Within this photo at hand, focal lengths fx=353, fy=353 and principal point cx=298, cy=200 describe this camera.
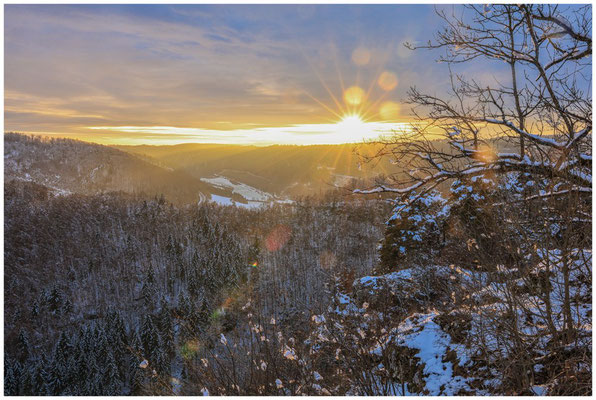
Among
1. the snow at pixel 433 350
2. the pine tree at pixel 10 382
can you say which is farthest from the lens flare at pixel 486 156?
the pine tree at pixel 10 382

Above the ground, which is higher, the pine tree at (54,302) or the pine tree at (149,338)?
the pine tree at (149,338)

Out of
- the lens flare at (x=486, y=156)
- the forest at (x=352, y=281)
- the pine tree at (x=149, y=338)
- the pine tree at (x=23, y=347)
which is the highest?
the lens flare at (x=486, y=156)

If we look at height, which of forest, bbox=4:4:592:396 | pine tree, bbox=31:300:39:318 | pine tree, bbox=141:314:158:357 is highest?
forest, bbox=4:4:592:396

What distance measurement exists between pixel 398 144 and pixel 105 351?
74.7 metres

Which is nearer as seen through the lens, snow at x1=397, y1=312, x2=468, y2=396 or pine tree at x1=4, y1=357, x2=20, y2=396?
snow at x1=397, y1=312, x2=468, y2=396

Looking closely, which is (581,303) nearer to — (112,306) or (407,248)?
(407,248)

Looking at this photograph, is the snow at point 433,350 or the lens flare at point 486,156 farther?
the snow at point 433,350

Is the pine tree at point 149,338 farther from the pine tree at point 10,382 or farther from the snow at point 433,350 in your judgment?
the snow at point 433,350

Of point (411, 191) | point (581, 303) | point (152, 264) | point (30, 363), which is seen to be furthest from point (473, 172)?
point (152, 264)

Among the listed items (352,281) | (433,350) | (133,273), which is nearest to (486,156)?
(433,350)

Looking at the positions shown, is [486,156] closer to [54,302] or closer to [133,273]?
[54,302]

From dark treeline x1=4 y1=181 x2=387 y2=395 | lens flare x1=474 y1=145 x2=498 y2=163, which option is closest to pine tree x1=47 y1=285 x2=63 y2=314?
dark treeline x1=4 y1=181 x2=387 y2=395

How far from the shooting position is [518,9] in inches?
217

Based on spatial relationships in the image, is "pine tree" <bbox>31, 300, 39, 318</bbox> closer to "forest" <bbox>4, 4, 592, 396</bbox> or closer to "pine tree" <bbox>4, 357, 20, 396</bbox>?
"forest" <bbox>4, 4, 592, 396</bbox>
